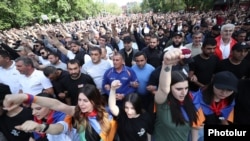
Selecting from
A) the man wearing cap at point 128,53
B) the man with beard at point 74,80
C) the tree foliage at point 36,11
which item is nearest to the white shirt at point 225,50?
the man wearing cap at point 128,53

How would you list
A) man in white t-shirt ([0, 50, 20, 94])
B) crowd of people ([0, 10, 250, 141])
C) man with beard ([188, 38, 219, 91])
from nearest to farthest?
crowd of people ([0, 10, 250, 141])
man with beard ([188, 38, 219, 91])
man in white t-shirt ([0, 50, 20, 94])

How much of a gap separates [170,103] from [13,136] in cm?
225

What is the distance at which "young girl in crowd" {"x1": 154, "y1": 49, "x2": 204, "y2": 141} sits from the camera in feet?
8.22

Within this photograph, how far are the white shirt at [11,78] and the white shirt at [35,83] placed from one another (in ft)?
1.83

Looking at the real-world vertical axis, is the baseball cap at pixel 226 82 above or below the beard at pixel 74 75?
above

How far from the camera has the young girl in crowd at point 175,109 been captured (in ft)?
8.22

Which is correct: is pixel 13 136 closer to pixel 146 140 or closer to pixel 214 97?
pixel 146 140

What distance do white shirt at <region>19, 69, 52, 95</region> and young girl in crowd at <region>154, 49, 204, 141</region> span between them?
Answer: 7.76 feet

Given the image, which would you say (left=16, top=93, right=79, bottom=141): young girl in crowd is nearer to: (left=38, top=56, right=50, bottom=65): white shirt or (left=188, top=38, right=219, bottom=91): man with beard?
(left=188, top=38, right=219, bottom=91): man with beard

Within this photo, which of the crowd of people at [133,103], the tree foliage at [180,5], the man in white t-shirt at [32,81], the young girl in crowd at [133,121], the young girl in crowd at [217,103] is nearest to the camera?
the crowd of people at [133,103]

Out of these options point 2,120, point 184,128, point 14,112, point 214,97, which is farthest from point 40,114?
point 214,97

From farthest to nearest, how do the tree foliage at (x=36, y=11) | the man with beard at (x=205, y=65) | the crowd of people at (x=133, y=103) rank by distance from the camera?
1. the tree foliage at (x=36, y=11)
2. the man with beard at (x=205, y=65)
3. the crowd of people at (x=133, y=103)

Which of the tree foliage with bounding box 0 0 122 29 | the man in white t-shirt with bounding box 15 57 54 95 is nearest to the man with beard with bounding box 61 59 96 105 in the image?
the man in white t-shirt with bounding box 15 57 54 95

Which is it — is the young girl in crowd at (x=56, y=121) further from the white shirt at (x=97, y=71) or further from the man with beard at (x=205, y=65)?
the man with beard at (x=205, y=65)
